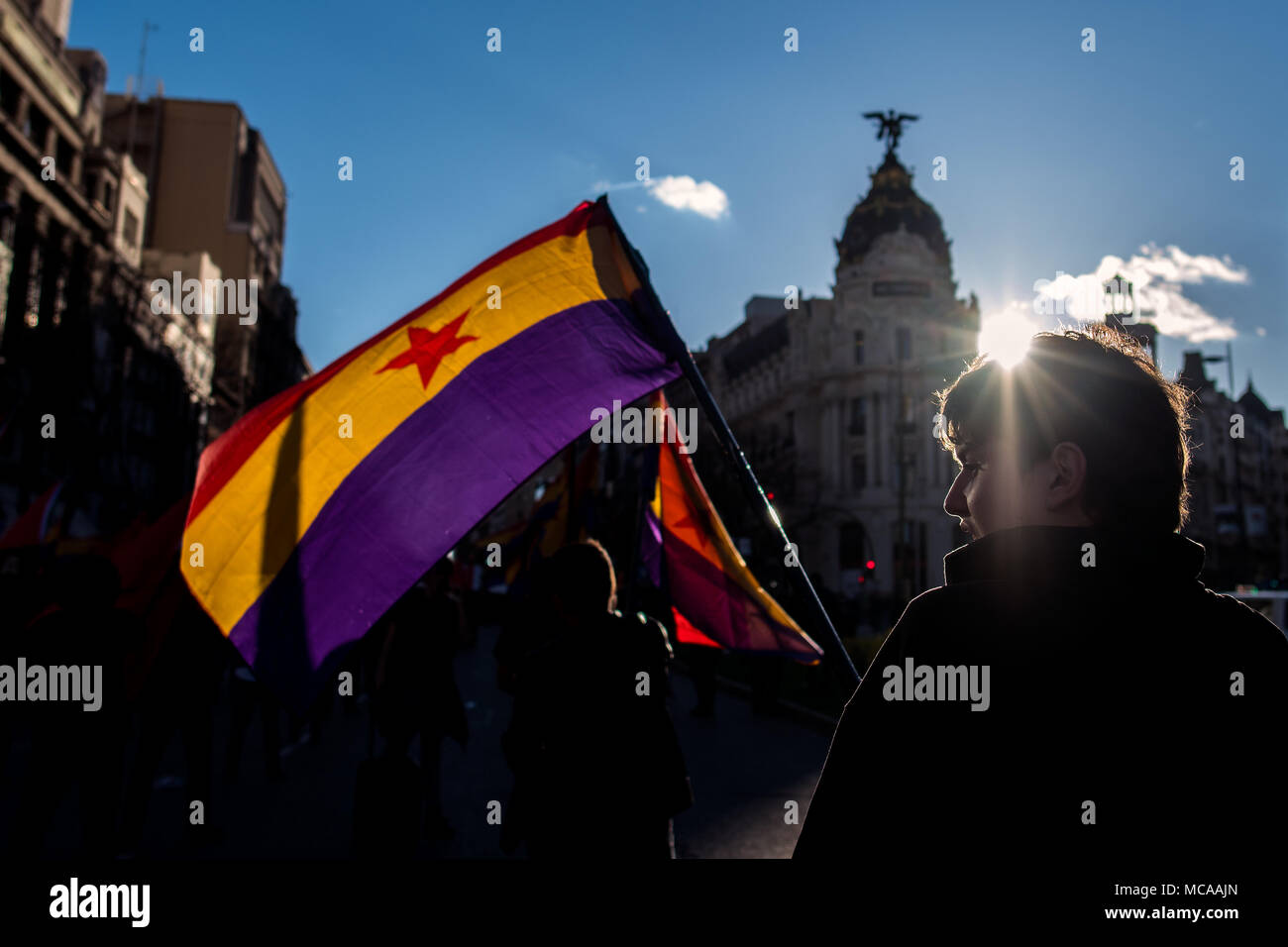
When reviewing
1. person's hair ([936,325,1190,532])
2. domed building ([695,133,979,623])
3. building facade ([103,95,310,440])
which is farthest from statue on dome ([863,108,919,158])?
person's hair ([936,325,1190,532])

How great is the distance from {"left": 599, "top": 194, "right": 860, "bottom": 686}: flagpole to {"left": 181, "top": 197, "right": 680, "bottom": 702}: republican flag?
82mm

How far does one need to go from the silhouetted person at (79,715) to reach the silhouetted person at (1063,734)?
4.93 metres

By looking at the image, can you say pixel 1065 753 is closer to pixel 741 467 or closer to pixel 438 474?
pixel 741 467

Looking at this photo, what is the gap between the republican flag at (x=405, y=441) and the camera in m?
3.21

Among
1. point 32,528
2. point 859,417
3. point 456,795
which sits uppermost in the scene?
point 859,417

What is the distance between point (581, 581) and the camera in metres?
3.48

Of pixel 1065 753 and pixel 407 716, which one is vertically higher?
pixel 1065 753

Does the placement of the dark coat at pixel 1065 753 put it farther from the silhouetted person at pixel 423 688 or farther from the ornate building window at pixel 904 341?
the ornate building window at pixel 904 341

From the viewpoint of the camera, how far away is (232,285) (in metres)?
62.2

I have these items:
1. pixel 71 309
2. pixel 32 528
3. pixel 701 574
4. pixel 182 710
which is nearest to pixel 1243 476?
pixel 71 309

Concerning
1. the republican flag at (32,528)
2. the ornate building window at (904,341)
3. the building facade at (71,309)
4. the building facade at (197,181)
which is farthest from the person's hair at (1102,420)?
the building facade at (197,181)

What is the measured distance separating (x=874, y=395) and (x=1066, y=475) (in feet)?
201
